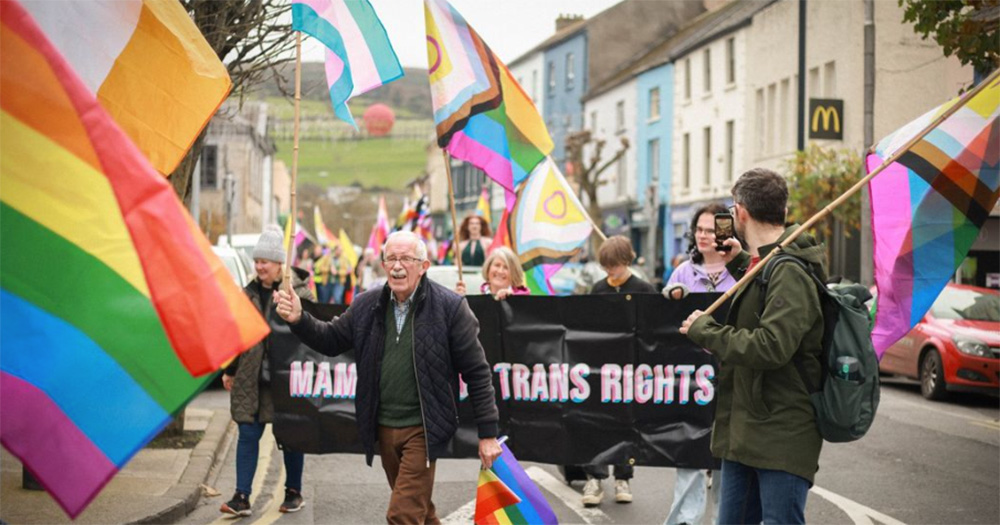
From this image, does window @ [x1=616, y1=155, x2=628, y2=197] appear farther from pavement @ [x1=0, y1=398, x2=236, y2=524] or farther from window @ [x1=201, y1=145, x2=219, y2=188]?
pavement @ [x1=0, y1=398, x2=236, y2=524]

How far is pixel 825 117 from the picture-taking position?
2769 centimetres

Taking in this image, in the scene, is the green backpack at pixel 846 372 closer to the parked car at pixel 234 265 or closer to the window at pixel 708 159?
the parked car at pixel 234 265

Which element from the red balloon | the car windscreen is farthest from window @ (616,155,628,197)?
the car windscreen

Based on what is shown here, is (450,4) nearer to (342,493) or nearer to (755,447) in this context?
(342,493)

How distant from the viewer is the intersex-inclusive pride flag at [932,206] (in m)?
6.39

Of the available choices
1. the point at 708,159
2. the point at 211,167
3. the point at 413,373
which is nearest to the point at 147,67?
the point at 413,373

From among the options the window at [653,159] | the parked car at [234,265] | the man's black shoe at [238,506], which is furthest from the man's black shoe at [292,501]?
the window at [653,159]

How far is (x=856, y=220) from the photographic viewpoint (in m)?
28.8

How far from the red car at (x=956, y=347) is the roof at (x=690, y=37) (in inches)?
859

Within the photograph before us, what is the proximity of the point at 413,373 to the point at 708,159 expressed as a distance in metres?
38.7

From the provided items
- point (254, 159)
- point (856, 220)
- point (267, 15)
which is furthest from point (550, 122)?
point (267, 15)

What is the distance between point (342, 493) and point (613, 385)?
7.78 ft

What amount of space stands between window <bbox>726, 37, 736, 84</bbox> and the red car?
78.5 feet

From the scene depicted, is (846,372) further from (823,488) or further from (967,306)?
(967,306)
